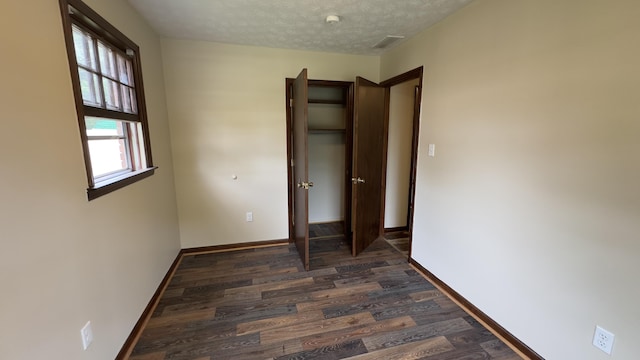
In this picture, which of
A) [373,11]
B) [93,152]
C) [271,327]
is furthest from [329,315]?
[373,11]

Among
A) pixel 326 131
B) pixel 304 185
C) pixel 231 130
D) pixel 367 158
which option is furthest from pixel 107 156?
pixel 326 131

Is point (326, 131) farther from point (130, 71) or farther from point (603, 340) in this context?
point (603, 340)

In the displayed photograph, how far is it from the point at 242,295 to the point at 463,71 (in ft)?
8.84

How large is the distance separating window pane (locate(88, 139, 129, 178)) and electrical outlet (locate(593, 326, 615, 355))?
9.69 feet

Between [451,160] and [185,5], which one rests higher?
[185,5]

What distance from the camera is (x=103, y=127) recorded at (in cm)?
181

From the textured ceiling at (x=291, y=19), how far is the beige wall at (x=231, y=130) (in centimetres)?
24

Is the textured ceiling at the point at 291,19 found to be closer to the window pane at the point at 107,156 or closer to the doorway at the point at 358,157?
the doorway at the point at 358,157

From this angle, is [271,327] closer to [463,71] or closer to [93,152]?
[93,152]

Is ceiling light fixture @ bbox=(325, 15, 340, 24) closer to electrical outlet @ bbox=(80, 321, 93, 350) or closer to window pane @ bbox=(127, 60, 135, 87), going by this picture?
window pane @ bbox=(127, 60, 135, 87)

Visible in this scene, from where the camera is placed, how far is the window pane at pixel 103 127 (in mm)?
1592

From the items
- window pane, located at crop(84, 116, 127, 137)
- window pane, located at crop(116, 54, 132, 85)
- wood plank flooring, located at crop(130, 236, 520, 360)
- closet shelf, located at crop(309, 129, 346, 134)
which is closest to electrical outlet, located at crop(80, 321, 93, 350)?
wood plank flooring, located at crop(130, 236, 520, 360)

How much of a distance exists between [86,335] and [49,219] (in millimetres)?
673

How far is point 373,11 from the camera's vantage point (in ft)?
7.05
